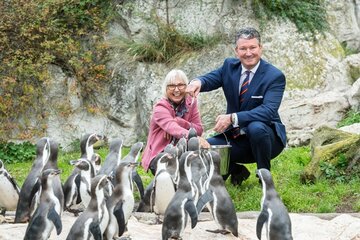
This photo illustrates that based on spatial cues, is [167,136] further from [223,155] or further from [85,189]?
[85,189]

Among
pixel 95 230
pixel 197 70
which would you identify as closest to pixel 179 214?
pixel 95 230

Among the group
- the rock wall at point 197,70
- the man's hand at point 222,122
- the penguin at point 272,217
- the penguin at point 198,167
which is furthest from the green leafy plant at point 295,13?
the penguin at point 272,217

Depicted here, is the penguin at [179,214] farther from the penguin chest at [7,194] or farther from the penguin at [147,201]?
the penguin chest at [7,194]

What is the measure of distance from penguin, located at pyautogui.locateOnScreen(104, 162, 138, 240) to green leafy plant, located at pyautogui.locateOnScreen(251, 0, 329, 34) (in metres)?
7.88

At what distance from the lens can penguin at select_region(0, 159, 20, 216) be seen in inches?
283

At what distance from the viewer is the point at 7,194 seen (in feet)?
23.8

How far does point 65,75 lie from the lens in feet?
43.8

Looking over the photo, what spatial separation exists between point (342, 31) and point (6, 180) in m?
9.20

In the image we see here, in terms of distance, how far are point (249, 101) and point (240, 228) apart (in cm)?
183

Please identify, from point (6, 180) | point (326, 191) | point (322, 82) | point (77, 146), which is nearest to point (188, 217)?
point (6, 180)

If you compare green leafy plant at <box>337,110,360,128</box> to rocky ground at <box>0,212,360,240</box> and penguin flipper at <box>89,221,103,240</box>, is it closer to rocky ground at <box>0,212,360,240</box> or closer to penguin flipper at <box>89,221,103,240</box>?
rocky ground at <box>0,212,360,240</box>

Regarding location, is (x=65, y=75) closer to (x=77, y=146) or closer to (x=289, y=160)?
(x=77, y=146)

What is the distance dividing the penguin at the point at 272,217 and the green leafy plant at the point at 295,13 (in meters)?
8.01

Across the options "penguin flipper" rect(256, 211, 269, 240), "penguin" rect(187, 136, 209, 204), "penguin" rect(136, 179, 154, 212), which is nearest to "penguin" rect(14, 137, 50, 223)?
"penguin" rect(136, 179, 154, 212)
